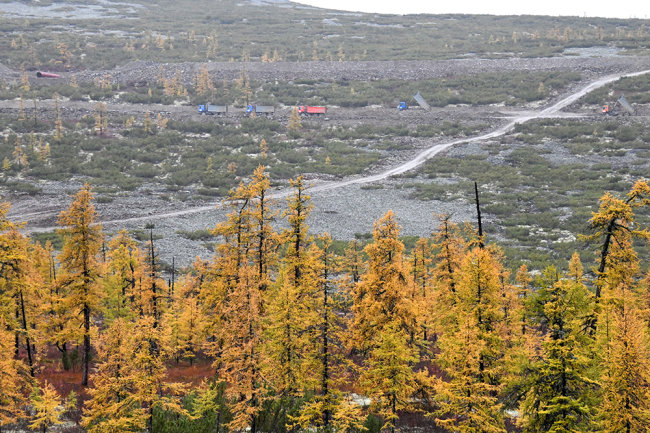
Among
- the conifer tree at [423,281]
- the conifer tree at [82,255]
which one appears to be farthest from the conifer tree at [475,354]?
the conifer tree at [82,255]

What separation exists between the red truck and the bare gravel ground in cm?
167

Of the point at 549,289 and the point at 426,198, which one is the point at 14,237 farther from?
the point at 426,198

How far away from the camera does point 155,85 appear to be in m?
130

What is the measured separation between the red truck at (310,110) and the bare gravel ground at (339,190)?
5.49 feet

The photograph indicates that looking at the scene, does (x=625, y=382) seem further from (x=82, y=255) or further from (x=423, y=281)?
(x=82, y=255)

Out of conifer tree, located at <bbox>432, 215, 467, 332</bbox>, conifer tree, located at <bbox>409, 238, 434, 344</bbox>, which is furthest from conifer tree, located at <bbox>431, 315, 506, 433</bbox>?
conifer tree, located at <bbox>409, 238, 434, 344</bbox>

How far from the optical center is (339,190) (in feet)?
269

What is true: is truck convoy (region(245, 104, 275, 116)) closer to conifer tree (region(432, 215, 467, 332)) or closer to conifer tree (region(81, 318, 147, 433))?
conifer tree (region(432, 215, 467, 332))

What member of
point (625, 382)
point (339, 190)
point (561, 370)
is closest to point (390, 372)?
point (561, 370)

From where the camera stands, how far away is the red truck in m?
119

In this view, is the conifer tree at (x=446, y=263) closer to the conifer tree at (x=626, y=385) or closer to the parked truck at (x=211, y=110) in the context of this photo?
the conifer tree at (x=626, y=385)

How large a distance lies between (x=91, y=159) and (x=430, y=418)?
245ft

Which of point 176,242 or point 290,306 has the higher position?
point 290,306

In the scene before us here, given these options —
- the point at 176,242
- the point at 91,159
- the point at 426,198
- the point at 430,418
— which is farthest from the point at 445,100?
the point at 430,418
